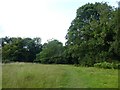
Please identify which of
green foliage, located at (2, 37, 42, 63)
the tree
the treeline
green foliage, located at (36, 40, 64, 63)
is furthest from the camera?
green foliage, located at (2, 37, 42, 63)

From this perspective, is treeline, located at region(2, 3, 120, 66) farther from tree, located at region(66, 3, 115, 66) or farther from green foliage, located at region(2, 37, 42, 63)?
green foliage, located at region(2, 37, 42, 63)

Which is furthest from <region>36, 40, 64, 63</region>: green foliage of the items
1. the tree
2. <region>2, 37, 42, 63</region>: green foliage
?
the tree

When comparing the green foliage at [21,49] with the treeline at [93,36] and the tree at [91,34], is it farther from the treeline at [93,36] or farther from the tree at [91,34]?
the tree at [91,34]

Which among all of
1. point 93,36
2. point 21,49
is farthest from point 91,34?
point 21,49

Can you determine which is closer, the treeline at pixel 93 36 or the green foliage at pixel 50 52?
the treeline at pixel 93 36

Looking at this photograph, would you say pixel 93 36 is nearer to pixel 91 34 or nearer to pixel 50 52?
pixel 91 34

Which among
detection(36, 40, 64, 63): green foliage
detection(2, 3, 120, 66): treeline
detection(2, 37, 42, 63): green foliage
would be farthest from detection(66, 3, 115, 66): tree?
detection(2, 37, 42, 63): green foliage

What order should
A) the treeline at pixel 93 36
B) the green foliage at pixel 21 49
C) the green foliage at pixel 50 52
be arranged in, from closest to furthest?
the treeline at pixel 93 36 < the green foliage at pixel 50 52 < the green foliage at pixel 21 49

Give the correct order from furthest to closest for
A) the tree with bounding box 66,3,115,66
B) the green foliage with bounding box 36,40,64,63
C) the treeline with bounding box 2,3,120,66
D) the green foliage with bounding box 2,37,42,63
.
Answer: the green foliage with bounding box 2,37,42,63 < the green foliage with bounding box 36,40,64,63 < the tree with bounding box 66,3,115,66 < the treeline with bounding box 2,3,120,66

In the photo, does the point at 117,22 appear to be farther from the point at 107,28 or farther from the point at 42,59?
the point at 42,59

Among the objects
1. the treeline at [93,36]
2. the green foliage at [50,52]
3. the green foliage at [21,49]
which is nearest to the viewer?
the treeline at [93,36]

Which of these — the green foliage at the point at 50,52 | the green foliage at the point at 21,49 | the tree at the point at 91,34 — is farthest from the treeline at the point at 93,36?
the green foliage at the point at 21,49

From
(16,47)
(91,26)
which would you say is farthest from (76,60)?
(16,47)

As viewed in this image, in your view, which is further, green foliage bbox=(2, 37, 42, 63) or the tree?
green foliage bbox=(2, 37, 42, 63)
